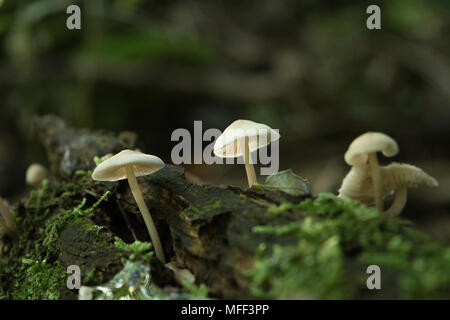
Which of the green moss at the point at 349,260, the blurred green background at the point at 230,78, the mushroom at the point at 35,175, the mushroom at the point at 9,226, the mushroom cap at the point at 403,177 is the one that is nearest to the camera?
the green moss at the point at 349,260

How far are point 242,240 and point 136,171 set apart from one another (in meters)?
0.83

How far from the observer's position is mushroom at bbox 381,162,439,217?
2.05 m

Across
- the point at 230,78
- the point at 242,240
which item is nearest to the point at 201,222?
the point at 242,240

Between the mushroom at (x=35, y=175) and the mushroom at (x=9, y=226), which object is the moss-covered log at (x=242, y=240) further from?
the mushroom at (x=35, y=175)

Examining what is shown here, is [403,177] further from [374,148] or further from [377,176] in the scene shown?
[374,148]

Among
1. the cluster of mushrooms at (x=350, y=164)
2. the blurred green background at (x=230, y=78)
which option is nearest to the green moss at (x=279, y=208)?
the cluster of mushrooms at (x=350, y=164)

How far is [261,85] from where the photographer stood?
8.12 meters

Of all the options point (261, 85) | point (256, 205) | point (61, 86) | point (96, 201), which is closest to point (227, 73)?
point (261, 85)

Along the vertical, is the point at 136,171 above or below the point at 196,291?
above

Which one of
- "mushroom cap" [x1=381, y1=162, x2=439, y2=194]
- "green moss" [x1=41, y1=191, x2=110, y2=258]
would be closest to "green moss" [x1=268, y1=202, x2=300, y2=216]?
"mushroom cap" [x1=381, y1=162, x2=439, y2=194]

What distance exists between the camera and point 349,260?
57.4 inches

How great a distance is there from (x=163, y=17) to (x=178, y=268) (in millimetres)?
7688

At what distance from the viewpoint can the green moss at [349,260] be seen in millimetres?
1353
